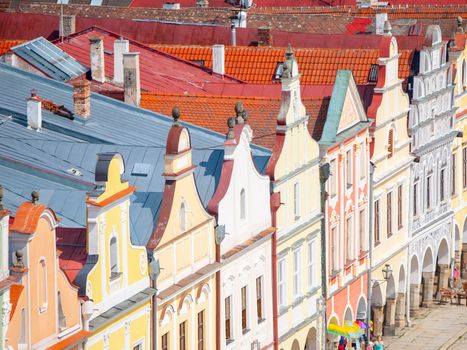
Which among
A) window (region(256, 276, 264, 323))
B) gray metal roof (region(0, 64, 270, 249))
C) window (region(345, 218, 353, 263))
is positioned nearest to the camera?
gray metal roof (region(0, 64, 270, 249))

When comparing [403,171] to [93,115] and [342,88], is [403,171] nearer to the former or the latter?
[342,88]

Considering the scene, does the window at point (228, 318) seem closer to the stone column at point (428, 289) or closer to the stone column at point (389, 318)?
the stone column at point (389, 318)

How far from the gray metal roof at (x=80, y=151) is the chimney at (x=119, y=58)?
8404mm

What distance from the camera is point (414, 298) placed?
3652 inches

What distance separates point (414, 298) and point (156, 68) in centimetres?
1567

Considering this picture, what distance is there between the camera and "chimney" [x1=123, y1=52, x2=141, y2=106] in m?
77.2

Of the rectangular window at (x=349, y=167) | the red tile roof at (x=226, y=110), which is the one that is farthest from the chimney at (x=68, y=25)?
the red tile roof at (x=226, y=110)

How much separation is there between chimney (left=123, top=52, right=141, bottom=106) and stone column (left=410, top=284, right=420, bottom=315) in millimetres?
20188

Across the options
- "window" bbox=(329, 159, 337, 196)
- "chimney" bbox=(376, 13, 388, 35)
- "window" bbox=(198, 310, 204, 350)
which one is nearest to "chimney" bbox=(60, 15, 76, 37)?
"chimney" bbox=(376, 13, 388, 35)

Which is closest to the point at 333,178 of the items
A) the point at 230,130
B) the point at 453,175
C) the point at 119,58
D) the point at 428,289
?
the point at 119,58

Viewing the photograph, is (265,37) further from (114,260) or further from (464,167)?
(114,260)

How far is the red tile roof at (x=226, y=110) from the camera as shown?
75.3 metres

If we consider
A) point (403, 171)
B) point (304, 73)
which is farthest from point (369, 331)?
point (304, 73)

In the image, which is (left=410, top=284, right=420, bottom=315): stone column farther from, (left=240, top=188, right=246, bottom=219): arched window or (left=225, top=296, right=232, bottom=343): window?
(left=225, top=296, right=232, bottom=343): window
